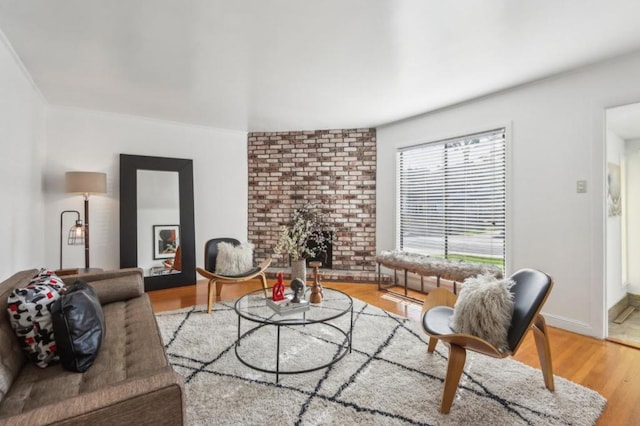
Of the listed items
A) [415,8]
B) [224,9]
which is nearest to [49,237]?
[224,9]

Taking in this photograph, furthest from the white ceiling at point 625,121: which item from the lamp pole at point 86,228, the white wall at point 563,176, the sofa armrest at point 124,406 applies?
the lamp pole at point 86,228

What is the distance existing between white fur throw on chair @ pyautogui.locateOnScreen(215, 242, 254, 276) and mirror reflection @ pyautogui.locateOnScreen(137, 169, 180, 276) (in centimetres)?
111


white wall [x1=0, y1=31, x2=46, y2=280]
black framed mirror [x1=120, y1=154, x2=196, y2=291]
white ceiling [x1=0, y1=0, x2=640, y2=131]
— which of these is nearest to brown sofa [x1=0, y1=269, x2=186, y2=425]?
white wall [x1=0, y1=31, x2=46, y2=280]

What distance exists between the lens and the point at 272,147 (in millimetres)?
5359

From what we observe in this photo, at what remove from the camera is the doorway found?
130 inches

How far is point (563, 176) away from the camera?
306 centimetres

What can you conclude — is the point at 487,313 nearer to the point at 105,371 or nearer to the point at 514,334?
the point at 514,334

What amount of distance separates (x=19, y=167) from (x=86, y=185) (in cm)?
75

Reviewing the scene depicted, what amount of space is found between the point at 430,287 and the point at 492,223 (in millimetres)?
1193

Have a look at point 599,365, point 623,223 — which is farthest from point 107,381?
point 623,223

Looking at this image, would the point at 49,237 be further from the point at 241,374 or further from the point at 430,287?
the point at 430,287

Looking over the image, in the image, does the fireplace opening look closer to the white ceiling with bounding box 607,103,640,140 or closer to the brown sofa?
the brown sofa

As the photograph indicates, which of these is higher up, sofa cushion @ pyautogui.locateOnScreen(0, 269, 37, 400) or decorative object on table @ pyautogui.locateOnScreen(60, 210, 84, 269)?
decorative object on table @ pyautogui.locateOnScreen(60, 210, 84, 269)

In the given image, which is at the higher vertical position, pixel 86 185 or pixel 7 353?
pixel 86 185
